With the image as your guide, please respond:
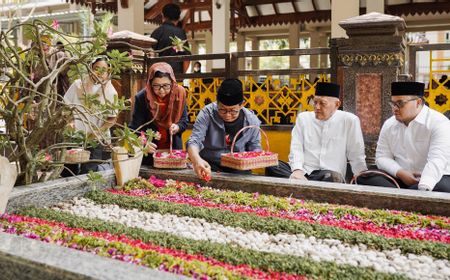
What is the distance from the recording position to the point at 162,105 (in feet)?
14.0

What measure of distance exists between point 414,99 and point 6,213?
9.61 feet

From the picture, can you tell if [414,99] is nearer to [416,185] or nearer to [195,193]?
[416,185]

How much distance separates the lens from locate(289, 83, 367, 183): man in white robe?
398cm

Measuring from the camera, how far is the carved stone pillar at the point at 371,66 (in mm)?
4684

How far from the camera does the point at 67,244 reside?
1.99m

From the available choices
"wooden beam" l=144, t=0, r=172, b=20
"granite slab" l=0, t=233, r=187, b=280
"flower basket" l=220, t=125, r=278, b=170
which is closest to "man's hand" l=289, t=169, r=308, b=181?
"flower basket" l=220, t=125, r=278, b=170

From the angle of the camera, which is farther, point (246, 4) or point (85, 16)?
point (246, 4)

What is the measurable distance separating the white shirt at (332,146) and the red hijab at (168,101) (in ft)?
3.53

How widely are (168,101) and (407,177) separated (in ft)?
6.84

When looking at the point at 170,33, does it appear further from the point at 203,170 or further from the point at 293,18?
the point at 293,18

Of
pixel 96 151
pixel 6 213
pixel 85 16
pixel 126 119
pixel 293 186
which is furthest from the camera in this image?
pixel 126 119

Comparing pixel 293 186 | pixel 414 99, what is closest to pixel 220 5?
pixel 414 99

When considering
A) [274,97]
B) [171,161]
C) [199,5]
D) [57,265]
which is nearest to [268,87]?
[274,97]

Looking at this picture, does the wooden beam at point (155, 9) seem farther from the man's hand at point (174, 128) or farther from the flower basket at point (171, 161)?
the flower basket at point (171, 161)
